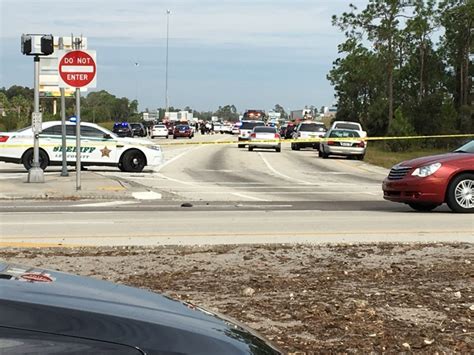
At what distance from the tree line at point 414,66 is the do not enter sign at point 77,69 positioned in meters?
31.1

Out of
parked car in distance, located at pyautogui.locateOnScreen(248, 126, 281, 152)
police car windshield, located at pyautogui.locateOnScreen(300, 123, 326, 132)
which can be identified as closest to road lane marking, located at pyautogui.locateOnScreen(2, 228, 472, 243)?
parked car in distance, located at pyautogui.locateOnScreen(248, 126, 281, 152)

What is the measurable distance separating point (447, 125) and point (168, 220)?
1657 inches

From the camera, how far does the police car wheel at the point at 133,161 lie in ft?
79.9

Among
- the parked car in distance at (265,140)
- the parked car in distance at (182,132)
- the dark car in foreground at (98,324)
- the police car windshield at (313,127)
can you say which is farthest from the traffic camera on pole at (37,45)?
the parked car in distance at (182,132)

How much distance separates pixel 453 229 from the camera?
11.1 meters

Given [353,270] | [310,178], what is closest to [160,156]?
[310,178]

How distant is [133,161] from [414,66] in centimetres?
5169

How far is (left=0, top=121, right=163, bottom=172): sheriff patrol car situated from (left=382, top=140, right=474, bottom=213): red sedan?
41.3 ft

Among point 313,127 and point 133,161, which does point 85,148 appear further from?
point 313,127

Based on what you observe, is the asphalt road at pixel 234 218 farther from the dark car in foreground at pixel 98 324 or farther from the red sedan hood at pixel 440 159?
the dark car in foreground at pixel 98 324

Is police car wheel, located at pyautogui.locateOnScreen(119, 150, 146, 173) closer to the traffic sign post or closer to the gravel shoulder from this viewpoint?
the traffic sign post

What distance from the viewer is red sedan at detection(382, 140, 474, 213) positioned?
42.6ft

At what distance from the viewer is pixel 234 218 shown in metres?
12.6

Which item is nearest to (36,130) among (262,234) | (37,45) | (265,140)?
(37,45)
